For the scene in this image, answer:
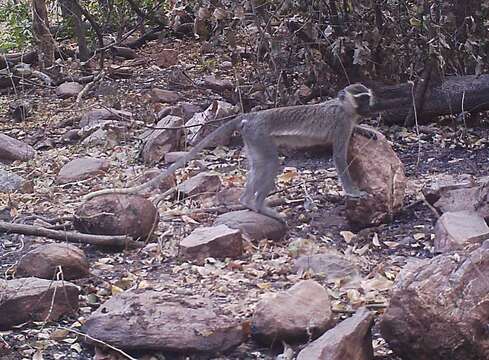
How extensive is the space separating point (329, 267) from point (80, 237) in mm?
1587

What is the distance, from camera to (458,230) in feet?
16.5

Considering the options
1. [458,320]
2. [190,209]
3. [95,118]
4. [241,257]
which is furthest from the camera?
[95,118]

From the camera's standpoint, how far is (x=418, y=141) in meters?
7.77

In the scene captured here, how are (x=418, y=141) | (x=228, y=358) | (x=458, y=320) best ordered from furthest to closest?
(x=418, y=141)
(x=228, y=358)
(x=458, y=320)

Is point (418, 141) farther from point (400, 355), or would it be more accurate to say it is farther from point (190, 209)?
point (400, 355)

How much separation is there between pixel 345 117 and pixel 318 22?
2166 millimetres

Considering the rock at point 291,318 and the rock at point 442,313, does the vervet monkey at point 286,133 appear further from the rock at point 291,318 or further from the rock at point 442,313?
the rock at point 442,313

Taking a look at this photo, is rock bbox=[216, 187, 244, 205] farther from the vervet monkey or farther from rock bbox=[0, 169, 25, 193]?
rock bbox=[0, 169, 25, 193]

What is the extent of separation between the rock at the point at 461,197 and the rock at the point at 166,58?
20.6 ft

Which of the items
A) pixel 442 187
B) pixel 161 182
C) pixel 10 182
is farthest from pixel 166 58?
pixel 442 187

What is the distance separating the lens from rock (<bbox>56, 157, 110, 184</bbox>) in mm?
7430

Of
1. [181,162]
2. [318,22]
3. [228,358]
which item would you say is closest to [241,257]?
[181,162]

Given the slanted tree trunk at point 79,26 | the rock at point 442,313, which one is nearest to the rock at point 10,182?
the rock at point 442,313

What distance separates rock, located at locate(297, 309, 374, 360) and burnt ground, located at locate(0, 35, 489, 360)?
0.72 feet
